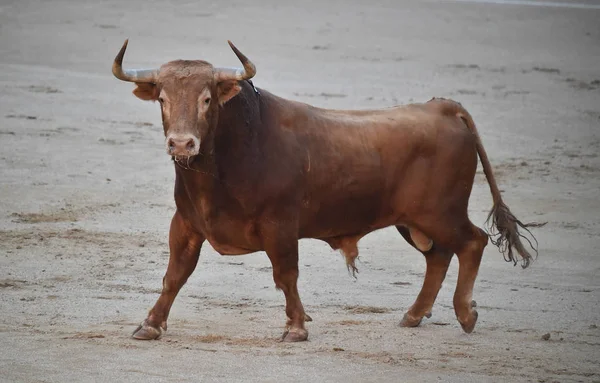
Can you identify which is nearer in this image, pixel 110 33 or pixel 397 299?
pixel 397 299

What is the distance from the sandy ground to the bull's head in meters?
1.19

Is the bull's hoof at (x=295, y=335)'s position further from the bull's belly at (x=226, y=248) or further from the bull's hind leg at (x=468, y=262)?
the bull's hind leg at (x=468, y=262)

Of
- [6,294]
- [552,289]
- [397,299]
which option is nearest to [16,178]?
[6,294]

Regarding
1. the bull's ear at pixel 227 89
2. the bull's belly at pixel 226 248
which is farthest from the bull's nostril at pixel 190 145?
the bull's belly at pixel 226 248

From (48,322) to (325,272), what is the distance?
8.02ft

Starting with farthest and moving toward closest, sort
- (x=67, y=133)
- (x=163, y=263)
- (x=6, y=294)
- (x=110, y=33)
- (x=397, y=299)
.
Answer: (x=110, y=33) → (x=67, y=133) → (x=163, y=263) → (x=397, y=299) → (x=6, y=294)

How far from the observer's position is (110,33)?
1717cm

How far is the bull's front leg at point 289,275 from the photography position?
757 centimetres

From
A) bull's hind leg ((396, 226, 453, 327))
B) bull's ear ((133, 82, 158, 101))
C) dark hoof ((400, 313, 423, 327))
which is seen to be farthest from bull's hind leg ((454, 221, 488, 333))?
bull's ear ((133, 82, 158, 101))

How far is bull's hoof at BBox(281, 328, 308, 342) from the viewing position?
762 centimetres

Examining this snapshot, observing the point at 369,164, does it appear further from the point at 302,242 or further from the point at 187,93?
the point at 302,242

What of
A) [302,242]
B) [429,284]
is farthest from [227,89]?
[302,242]

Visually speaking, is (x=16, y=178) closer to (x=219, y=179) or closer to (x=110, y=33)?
(x=219, y=179)

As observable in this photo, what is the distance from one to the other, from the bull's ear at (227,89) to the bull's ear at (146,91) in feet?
1.16
